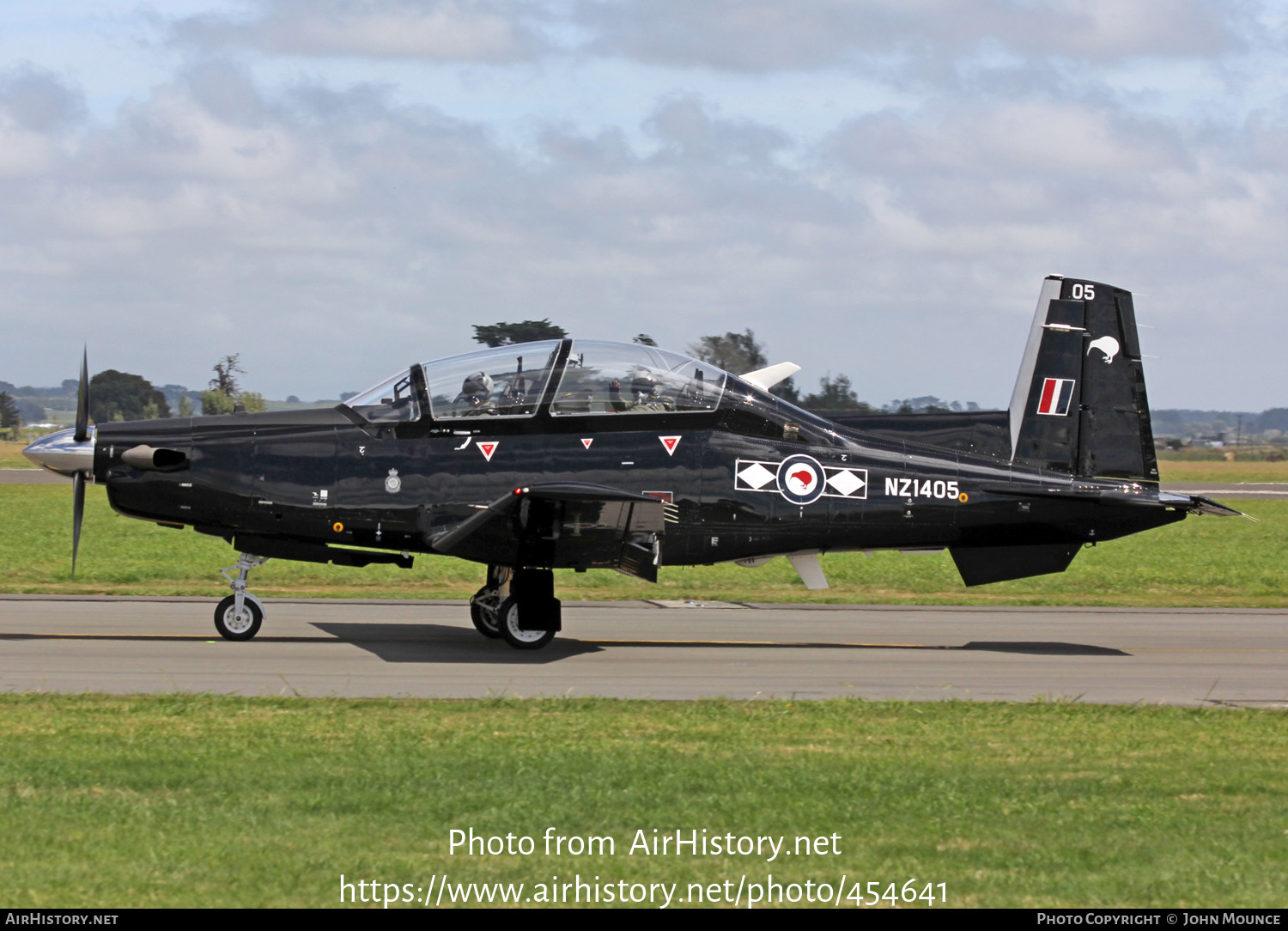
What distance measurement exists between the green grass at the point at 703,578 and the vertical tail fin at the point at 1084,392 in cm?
516

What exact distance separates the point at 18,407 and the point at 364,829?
6823 centimetres

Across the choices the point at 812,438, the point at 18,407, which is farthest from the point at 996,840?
the point at 18,407

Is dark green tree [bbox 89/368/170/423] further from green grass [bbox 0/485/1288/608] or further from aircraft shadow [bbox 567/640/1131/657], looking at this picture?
aircraft shadow [bbox 567/640/1131/657]

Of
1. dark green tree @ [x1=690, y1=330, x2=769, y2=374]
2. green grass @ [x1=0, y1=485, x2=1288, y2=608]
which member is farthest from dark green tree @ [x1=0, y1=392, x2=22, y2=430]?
dark green tree @ [x1=690, y1=330, x2=769, y2=374]

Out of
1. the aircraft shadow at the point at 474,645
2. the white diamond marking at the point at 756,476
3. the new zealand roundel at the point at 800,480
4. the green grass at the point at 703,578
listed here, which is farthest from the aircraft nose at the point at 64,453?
the new zealand roundel at the point at 800,480

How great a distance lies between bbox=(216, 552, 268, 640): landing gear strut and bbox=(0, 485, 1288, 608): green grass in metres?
4.97

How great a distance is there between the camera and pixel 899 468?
12.8 metres

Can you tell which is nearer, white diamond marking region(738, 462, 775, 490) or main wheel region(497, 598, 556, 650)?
main wheel region(497, 598, 556, 650)

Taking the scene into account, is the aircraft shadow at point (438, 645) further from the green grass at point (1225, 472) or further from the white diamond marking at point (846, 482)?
the green grass at point (1225, 472)

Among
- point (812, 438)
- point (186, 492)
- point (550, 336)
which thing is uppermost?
point (550, 336)

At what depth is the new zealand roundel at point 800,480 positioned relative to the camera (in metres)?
12.5

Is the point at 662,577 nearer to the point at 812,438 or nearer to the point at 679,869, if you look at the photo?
the point at 812,438

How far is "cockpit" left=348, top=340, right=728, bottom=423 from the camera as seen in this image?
39.2 feet

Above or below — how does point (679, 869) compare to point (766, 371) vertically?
below
